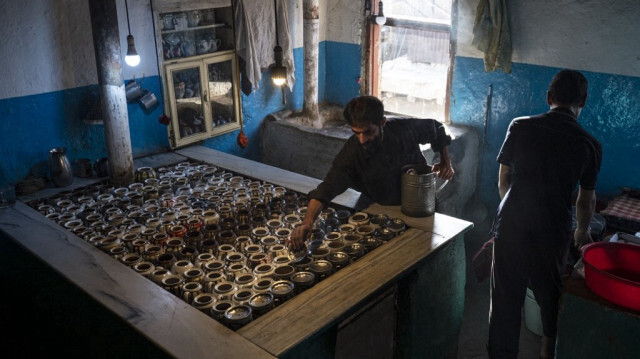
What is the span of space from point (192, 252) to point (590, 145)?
9.19 feet

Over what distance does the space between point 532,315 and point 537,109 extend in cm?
242

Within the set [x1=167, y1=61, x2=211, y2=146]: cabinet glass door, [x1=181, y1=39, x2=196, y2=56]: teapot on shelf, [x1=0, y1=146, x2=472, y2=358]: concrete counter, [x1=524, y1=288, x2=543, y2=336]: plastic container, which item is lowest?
[x1=524, y1=288, x2=543, y2=336]: plastic container

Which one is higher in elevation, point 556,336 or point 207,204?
point 207,204

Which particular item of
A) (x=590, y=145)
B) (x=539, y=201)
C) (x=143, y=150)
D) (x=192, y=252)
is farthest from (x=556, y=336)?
(x=143, y=150)

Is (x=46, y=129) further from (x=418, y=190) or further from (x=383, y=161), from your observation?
(x=418, y=190)

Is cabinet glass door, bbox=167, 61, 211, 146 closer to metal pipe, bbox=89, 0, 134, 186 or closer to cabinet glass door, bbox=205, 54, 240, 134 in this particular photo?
cabinet glass door, bbox=205, 54, 240, 134

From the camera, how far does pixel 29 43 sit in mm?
4879

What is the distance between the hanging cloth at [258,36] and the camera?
634 centimetres

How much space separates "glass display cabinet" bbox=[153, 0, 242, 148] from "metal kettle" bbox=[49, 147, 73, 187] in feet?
4.34

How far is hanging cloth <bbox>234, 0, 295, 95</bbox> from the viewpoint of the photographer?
634 cm

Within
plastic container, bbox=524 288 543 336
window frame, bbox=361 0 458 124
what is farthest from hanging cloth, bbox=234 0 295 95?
plastic container, bbox=524 288 543 336

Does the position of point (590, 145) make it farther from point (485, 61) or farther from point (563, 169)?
point (485, 61)

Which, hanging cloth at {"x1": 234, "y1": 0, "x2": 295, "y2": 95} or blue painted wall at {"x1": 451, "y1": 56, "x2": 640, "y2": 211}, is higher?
hanging cloth at {"x1": 234, "y1": 0, "x2": 295, "y2": 95}

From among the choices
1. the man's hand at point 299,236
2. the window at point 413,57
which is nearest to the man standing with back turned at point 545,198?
the man's hand at point 299,236
